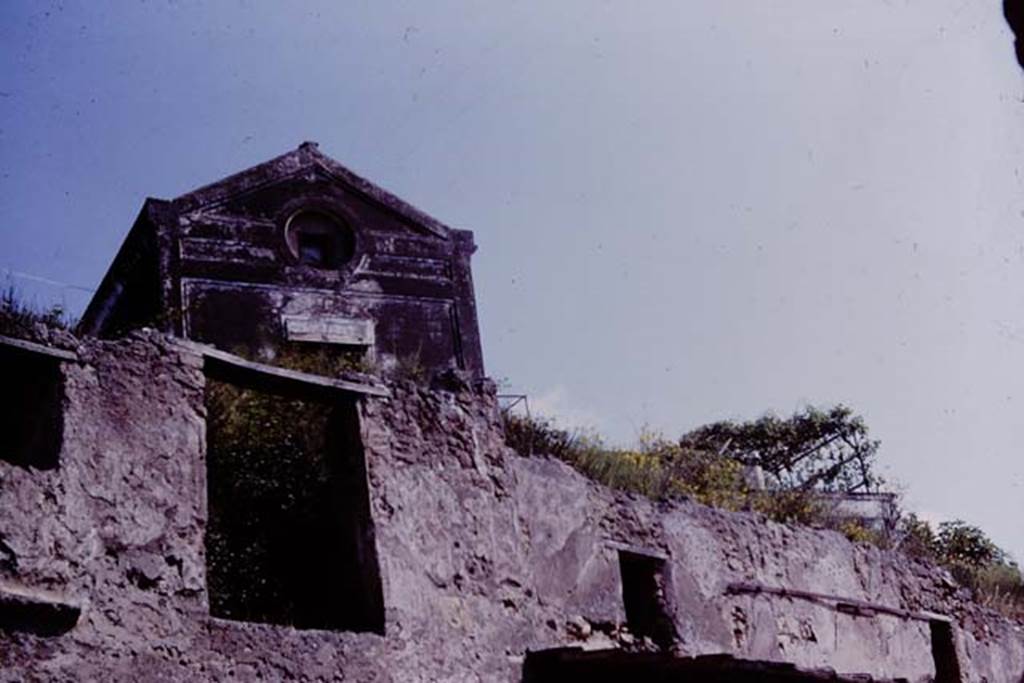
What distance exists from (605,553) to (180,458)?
3.15m

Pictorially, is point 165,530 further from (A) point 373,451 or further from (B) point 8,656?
(A) point 373,451

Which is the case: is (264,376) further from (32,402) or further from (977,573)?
(977,573)

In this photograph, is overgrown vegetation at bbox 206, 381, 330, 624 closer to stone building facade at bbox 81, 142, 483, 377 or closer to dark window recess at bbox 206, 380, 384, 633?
dark window recess at bbox 206, 380, 384, 633

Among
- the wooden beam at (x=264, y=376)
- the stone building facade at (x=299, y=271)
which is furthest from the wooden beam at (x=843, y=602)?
the stone building facade at (x=299, y=271)

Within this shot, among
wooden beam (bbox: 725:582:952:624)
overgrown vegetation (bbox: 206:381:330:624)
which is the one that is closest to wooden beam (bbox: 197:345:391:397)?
overgrown vegetation (bbox: 206:381:330:624)

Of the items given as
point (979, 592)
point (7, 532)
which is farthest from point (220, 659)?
point (979, 592)

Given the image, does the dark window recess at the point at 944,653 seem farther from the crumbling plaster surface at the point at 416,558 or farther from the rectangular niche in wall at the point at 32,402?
the rectangular niche in wall at the point at 32,402

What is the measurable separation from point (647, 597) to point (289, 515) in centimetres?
250

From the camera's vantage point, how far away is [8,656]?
5.49m

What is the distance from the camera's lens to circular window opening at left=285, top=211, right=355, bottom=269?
17.8 metres

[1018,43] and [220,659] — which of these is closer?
[1018,43]

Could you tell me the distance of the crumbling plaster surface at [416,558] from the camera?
593cm

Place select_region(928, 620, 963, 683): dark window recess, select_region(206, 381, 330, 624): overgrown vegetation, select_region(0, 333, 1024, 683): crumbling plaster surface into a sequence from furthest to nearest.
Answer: select_region(928, 620, 963, 683): dark window recess → select_region(206, 381, 330, 624): overgrown vegetation → select_region(0, 333, 1024, 683): crumbling plaster surface

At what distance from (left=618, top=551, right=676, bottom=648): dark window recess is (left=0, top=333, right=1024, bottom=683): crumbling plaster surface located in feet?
0.29
